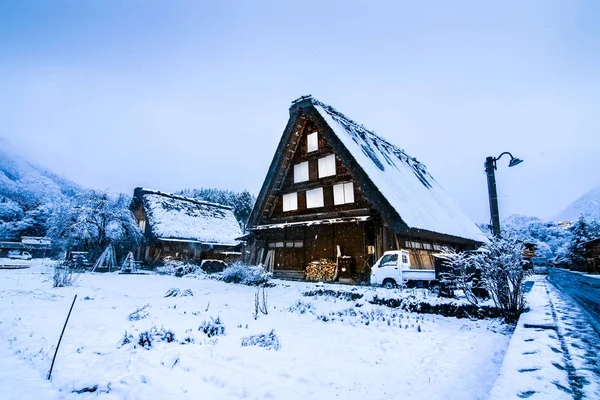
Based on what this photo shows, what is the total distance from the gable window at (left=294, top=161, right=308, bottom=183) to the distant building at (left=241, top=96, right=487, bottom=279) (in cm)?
6

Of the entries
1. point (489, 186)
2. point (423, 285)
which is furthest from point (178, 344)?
point (489, 186)

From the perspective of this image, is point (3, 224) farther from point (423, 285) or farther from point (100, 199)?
point (423, 285)

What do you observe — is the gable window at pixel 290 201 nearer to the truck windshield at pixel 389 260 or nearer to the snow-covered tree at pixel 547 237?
the truck windshield at pixel 389 260

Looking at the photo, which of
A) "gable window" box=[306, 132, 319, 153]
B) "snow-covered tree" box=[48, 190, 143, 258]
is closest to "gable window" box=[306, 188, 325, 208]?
"gable window" box=[306, 132, 319, 153]

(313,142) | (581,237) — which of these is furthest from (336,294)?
(581,237)

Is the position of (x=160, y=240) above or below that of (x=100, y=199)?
below

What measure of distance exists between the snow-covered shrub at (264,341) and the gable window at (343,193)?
1109 cm

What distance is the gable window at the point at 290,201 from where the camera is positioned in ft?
59.4

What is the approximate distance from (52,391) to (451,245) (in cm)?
2040

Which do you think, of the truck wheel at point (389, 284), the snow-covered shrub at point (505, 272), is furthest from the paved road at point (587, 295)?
the truck wheel at point (389, 284)

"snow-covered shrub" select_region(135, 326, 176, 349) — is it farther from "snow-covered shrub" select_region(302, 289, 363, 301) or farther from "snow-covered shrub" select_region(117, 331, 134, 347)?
"snow-covered shrub" select_region(302, 289, 363, 301)

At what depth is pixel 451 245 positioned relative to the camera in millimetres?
19406

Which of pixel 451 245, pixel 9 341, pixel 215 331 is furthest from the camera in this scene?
pixel 451 245

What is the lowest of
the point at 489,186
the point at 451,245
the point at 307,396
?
the point at 307,396
